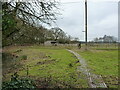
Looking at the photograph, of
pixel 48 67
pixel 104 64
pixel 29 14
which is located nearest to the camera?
pixel 29 14

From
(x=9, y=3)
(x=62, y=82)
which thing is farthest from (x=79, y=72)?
(x=9, y=3)

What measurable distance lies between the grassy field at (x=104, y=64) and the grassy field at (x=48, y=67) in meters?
0.28

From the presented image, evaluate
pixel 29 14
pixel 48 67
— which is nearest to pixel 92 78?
pixel 48 67

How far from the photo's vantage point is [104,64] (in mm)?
2777

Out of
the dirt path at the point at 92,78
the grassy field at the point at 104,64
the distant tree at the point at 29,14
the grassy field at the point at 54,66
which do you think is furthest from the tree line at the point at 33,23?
the grassy field at the point at 104,64

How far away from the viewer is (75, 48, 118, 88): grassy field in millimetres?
2098

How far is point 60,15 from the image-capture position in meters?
2.16

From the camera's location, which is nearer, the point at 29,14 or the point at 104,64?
the point at 29,14

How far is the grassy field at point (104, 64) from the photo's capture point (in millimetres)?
2098

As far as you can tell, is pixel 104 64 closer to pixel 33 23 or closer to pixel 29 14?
pixel 33 23

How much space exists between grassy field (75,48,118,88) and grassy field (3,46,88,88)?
0.28 metres

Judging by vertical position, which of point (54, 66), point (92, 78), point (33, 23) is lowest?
point (92, 78)

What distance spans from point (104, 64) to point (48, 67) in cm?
112

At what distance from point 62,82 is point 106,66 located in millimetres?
1058
